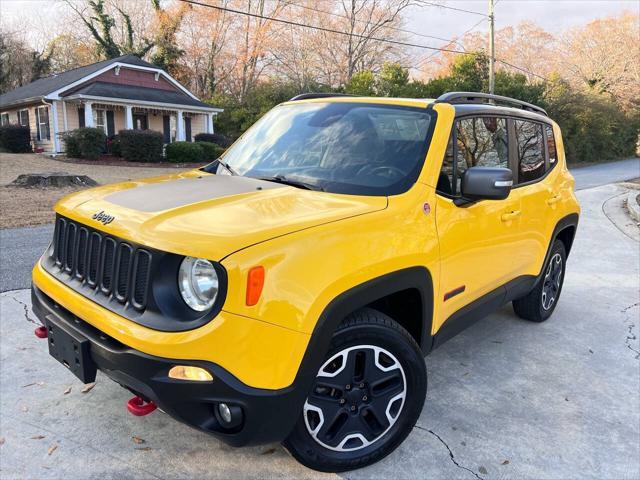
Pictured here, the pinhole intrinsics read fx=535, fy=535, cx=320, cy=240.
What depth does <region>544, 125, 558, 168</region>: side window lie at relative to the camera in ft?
14.8

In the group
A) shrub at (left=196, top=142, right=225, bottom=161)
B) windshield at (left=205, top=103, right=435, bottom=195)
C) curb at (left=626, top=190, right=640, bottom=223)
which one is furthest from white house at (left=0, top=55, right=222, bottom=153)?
windshield at (left=205, top=103, right=435, bottom=195)

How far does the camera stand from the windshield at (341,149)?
9.75 ft

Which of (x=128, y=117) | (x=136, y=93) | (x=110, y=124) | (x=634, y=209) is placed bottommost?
(x=634, y=209)

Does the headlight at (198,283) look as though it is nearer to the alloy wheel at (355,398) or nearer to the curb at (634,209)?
the alloy wheel at (355,398)

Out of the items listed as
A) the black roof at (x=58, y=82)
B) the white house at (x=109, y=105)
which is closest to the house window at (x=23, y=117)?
the white house at (x=109, y=105)

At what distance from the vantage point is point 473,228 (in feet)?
10.5

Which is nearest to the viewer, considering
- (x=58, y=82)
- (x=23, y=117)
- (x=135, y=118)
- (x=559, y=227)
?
(x=559, y=227)

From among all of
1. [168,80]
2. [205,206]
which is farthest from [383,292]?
[168,80]

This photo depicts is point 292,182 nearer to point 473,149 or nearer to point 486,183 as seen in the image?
point 486,183

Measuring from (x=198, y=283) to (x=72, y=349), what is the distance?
2.44 feet

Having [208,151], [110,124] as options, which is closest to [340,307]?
[208,151]

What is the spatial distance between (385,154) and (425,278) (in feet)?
2.60

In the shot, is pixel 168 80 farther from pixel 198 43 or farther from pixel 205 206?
pixel 205 206

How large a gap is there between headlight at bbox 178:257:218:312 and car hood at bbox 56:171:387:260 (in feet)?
0.28
